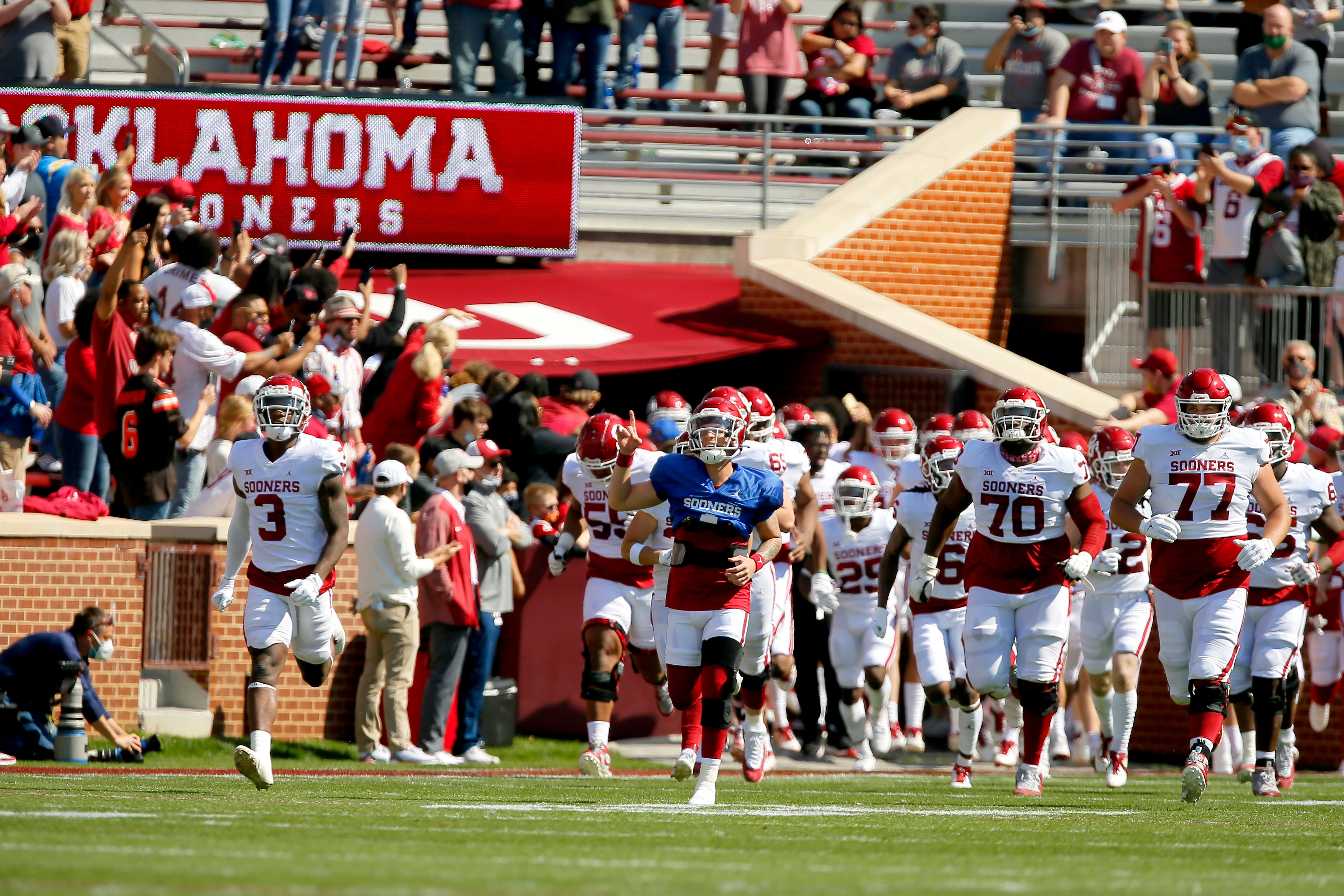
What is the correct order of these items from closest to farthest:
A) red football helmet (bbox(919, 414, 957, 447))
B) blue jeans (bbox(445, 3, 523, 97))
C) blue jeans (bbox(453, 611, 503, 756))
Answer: blue jeans (bbox(453, 611, 503, 756)) → red football helmet (bbox(919, 414, 957, 447)) → blue jeans (bbox(445, 3, 523, 97))

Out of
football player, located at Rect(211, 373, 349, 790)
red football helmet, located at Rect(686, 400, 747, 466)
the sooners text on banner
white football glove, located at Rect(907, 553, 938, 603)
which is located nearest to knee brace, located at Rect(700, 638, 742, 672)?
red football helmet, located at Rect(686, 400, 747, 466)

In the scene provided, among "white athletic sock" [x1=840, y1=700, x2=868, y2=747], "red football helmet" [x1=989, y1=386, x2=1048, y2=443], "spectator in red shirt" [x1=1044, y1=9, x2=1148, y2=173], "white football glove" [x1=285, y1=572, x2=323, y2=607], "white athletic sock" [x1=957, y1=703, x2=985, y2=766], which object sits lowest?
"white athletic sock" [x1=840, y1=700, x2=868, y2=747]

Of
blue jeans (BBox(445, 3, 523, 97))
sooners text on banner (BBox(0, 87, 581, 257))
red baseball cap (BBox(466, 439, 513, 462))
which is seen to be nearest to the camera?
red baseball cap (BBox(466, 439, 513, 462))

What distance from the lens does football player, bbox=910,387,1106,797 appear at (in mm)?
10531

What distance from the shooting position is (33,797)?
8.46 meters

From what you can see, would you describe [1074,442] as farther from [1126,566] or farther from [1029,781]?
[1029,781]

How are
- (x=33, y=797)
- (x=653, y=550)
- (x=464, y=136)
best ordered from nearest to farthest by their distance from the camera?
(x=33, y=797) < (x=653, y=550) < (x=464, y=136)

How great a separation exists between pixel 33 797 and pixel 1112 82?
14272 millimetres

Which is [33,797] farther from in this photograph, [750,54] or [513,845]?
[750,54]

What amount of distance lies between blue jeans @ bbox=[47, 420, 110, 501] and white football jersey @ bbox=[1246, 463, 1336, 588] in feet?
Answer: 24.2

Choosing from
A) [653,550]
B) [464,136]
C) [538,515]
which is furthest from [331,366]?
[464,136]

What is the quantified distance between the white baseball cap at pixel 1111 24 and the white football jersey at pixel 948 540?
794 centimetres

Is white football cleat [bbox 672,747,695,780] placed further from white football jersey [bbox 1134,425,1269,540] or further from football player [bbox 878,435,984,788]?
white football jersey [bbox 1134,425,1269,540]

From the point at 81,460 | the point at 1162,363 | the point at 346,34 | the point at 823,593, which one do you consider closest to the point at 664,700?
the point at 823,593
